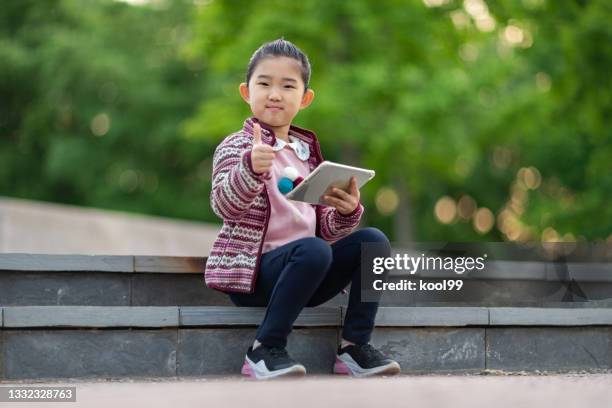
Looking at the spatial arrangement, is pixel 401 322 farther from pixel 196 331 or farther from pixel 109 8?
pixel 109 8

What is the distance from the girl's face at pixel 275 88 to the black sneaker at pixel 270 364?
969mm

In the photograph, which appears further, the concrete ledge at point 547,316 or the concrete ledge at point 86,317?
the concrete ledge at point 547,316

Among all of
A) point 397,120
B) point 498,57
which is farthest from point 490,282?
point 498,57

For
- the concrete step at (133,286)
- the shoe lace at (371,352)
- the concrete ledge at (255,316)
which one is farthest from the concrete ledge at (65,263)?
the shoe lace at (371,352)

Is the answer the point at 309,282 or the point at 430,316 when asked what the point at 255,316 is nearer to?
the point at 309,282

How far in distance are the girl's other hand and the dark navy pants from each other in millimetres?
128

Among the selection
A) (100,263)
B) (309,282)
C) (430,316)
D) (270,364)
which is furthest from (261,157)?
(100,263)

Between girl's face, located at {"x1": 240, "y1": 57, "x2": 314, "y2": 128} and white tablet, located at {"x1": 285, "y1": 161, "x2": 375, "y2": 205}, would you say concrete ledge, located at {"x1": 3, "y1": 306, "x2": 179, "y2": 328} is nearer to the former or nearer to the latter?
white tablet, located at {"x1": 285, "y1": 161, "x2": 375, "y2": 205}

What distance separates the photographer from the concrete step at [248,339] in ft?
13.4

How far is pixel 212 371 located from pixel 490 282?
1790 millimetres

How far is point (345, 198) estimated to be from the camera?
419cm

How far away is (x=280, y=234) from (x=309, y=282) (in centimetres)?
35

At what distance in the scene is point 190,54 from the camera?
61.5 feet

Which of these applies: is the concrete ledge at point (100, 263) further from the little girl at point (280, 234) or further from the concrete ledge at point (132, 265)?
the little girl at point (280, 234)
